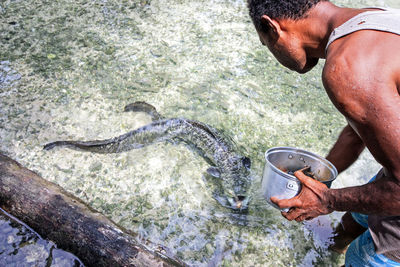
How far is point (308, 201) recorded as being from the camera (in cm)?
204

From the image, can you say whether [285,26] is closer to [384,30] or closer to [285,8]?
[285,8]

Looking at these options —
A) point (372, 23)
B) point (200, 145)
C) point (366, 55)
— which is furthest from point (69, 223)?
point (372, 23)

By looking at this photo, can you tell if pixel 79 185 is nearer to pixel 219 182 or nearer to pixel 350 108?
pixel 219 182

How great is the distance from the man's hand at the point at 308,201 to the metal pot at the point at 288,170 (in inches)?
2.1

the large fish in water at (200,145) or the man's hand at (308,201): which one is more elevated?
the man's hand at (308,201)

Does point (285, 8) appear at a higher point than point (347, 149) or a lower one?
higher

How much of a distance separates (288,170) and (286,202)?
0.50 m

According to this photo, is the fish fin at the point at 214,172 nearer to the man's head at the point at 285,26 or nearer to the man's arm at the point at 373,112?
the man's head at the point at 285,26

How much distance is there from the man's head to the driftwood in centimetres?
155

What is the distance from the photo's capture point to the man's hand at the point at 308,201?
6.54 ft

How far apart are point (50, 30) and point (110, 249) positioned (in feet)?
Result: 12.2

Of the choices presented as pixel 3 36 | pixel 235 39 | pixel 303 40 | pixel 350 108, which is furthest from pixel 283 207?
pixel 3 36

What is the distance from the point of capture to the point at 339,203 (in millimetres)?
1911

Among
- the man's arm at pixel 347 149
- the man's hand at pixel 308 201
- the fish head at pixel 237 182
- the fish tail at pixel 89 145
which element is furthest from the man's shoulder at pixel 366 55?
the fish tail at pixel 89 145
